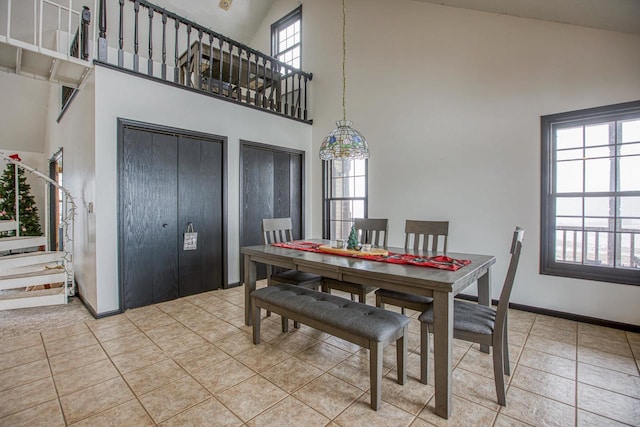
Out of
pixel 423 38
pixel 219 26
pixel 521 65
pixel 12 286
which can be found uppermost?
pixel 219 26

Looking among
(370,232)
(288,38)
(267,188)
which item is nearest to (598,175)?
(370,232)

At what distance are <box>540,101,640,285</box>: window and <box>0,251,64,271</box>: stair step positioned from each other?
6021 mm

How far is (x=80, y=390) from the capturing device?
1.93 metres

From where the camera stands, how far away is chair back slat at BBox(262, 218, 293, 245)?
3.30 m

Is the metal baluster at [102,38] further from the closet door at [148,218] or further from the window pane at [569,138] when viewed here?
the window pane at [569,138]

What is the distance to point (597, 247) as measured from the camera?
295cm

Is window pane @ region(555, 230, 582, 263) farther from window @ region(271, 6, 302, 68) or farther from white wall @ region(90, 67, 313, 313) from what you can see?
window @ region(271, 6, 302, 68)

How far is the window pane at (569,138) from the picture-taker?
303cm

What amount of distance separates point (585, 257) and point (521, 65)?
6.98 feet

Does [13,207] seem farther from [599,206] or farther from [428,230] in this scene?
[599,206]

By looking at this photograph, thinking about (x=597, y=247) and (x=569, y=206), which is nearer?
(x=597, y=247)

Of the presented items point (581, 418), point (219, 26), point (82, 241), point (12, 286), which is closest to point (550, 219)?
point (581, 418)

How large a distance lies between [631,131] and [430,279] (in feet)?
9.08

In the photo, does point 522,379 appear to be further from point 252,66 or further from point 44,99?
point 44,99
